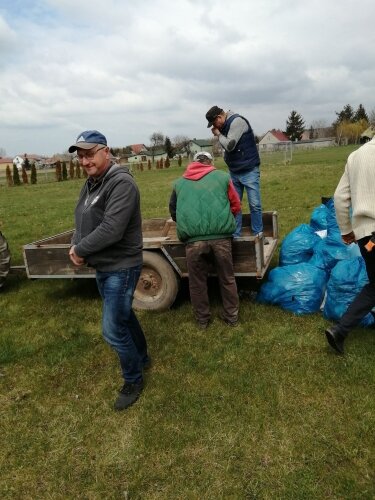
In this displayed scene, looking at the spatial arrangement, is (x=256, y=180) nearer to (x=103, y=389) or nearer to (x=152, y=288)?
(x=152, y=288)

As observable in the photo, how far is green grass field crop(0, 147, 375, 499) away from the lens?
260cm

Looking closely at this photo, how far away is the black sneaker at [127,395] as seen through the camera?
11.0 feet

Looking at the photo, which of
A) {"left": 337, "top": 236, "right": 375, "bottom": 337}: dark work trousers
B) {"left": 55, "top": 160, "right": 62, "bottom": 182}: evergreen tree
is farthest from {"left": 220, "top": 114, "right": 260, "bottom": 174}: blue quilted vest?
{"left": 55, "top": 160, "right": 62, "bottom": 182}: evergreen tree

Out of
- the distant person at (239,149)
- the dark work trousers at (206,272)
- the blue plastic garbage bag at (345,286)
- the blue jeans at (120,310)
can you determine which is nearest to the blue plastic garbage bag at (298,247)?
the distant person at (239,149)

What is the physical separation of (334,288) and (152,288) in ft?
6.49

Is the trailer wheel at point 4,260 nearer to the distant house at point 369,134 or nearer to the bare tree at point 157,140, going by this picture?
the distant house at point 369,134

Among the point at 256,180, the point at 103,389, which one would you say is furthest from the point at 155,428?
the point at 256,180

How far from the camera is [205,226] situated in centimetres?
422

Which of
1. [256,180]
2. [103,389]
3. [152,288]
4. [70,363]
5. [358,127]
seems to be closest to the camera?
[103,389]

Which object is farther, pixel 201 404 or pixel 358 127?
pixel 358 127

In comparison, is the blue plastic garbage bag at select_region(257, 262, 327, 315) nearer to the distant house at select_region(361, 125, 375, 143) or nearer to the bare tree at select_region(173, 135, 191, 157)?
the distant house at select_region(361, 125, 375, 143)

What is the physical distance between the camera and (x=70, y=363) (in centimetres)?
408

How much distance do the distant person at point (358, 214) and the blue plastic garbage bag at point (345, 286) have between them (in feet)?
2.01

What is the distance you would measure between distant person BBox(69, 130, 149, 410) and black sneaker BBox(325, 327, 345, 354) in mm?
1590
